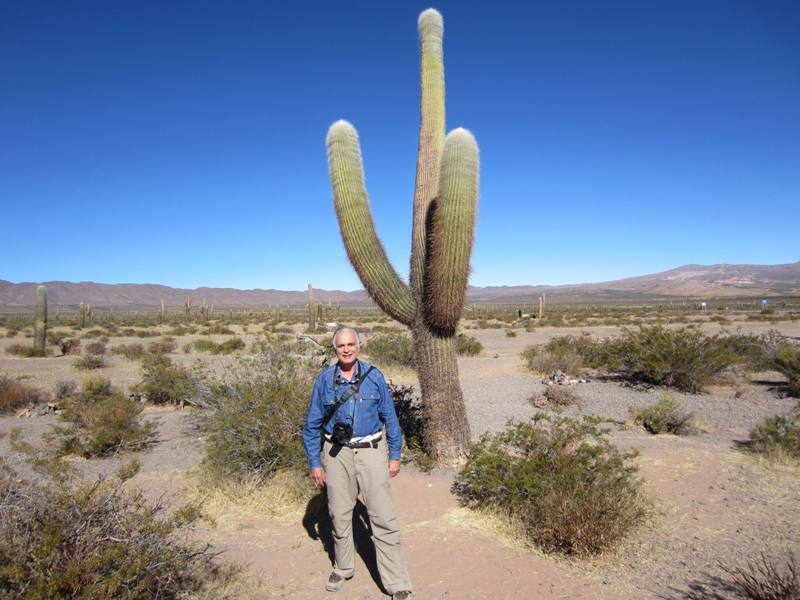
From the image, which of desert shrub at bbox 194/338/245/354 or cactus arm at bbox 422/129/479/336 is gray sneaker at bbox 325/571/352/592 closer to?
cactus arm at bbox 422/129/479/336

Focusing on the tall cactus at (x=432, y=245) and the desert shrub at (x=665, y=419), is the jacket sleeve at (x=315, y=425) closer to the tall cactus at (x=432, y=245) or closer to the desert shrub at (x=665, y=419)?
the tall cactus at (x=432, y=245)

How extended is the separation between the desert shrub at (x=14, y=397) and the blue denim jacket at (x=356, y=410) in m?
9.49

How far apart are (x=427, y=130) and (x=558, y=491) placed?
14.6ft

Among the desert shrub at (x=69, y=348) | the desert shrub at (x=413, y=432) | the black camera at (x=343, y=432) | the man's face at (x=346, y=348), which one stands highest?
the man's face at (x=346, y=348)

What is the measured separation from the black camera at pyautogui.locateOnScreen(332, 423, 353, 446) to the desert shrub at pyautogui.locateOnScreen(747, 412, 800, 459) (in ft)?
17.8

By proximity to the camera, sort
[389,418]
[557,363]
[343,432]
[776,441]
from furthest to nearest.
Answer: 1. [557,363]
2. [776,441]
3. [389,418]
4. [343,432]

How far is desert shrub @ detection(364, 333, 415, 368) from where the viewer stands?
15.2 m

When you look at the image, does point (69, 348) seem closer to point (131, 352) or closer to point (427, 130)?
point (131, 352)

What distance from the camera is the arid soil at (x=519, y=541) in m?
3.76

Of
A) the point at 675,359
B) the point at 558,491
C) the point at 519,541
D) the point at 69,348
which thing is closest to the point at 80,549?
the point at 519,541

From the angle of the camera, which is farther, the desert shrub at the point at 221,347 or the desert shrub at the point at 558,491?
the desert shrub at the point at 221,347

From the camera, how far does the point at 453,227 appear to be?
214 inches

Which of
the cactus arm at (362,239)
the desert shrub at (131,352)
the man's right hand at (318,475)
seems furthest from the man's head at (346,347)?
the desert shrub at (131,352)

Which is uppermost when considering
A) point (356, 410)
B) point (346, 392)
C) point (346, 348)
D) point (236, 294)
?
point (236, 294)
